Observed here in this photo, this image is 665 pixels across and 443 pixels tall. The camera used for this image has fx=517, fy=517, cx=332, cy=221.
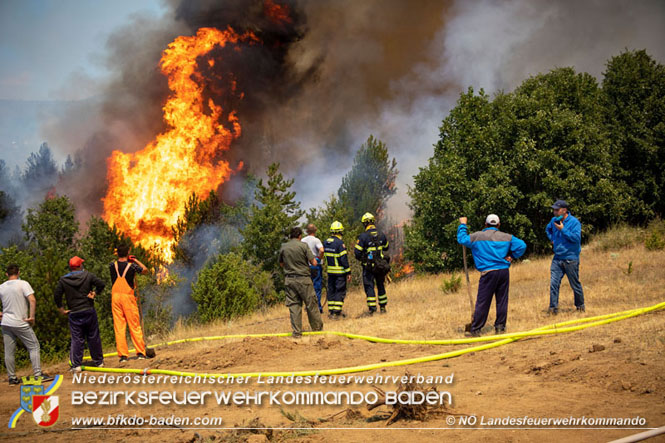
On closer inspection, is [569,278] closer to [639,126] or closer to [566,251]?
[566,251]

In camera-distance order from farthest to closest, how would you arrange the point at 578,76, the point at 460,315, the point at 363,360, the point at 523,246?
the point at 578,76 < the point at 460,315 < the point at 523,246 < the point at 363,360

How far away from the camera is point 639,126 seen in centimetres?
3266

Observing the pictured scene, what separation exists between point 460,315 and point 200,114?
4582 cm

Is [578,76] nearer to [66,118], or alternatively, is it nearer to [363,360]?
[363,360]

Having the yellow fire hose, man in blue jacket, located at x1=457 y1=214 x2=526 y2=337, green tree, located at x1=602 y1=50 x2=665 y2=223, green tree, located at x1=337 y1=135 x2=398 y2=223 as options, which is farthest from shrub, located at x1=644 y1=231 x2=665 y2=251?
green tree, located at x1=337 y1=135 x2=398 y2=223

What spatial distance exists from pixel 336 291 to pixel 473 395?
659 cm

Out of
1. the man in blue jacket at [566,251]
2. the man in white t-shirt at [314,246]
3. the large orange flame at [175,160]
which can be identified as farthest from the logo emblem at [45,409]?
the large orange flame at [175,160]

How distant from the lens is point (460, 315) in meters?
10.8

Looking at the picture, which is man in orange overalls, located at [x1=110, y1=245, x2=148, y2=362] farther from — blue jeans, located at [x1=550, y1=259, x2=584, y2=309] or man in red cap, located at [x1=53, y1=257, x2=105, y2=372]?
blue jeans, located at [x1=550, y1=259, x2=584, y2=309]

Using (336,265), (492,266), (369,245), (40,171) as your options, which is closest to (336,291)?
(336,265)

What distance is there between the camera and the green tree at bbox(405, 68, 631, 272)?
1095 inches

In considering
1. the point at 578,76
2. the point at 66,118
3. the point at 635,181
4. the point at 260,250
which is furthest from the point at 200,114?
the point at 635,181

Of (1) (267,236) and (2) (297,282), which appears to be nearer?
(2) (297,282)

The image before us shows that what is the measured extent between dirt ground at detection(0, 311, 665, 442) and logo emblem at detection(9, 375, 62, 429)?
110mm
